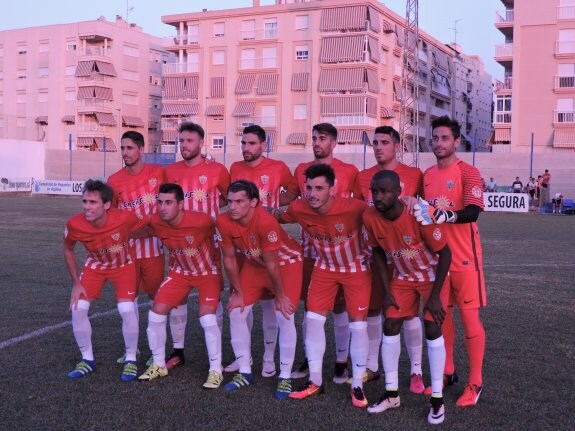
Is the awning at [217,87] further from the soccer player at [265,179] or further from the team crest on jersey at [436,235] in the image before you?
the team crest on jersey at [436,235]

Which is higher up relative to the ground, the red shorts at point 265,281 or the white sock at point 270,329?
the red shorts at point 265,281

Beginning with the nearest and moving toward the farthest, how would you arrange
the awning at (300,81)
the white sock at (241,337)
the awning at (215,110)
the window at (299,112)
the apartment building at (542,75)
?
the white sock at (241,337) < the apartment building at (542,75) < the awning at (300,81) < the window at (299,112) < the awning at (215,110)

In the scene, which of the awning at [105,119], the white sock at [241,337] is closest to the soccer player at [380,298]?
the white sock at [241,337]

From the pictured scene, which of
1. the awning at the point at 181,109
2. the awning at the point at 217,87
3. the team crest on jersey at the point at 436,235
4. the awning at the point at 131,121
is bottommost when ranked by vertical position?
the team crest on jersey at the point at 436,235

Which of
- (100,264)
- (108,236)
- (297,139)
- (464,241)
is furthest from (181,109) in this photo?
(464,241)

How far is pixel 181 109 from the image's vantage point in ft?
178

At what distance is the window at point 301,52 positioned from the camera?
5009 centimetres

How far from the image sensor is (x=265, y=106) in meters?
51.1

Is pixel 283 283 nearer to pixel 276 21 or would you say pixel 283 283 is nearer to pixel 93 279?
pixel 93 279

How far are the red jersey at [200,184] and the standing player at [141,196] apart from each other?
0.91 ft

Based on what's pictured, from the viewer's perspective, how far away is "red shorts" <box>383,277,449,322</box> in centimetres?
520

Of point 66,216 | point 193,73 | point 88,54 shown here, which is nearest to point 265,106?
point 193,73

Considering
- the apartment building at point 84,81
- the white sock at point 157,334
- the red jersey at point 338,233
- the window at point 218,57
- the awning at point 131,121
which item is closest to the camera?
the red jersey at point 338,233

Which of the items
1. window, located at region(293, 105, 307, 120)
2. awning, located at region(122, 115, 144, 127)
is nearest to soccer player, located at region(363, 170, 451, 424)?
window, located at region(293, 105, 307, 120)
